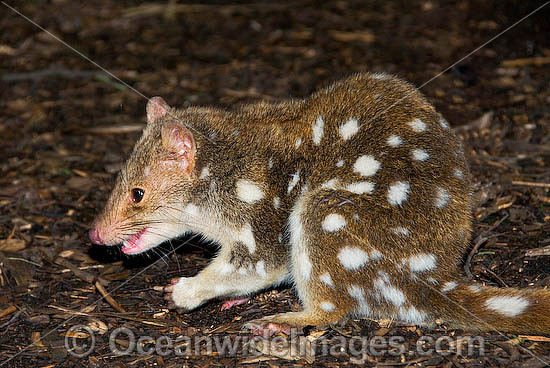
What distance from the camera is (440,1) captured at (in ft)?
34.3

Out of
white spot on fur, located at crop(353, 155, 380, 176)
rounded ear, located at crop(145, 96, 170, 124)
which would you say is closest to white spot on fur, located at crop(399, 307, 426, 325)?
white spot on fur, located at crop(353, 155, 380, 176)

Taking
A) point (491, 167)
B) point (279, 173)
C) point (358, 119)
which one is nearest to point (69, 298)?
point (279, 173)

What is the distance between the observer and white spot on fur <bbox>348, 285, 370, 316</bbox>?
430 cm

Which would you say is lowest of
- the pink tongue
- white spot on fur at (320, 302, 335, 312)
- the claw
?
white spot on fur at (320, 302, 335, 312)

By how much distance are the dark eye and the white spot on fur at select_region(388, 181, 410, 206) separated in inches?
65.7

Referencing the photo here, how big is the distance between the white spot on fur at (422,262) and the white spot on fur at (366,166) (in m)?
0.56

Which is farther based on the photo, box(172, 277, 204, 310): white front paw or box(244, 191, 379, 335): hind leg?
box(172, 277, 204, 310): white front paw

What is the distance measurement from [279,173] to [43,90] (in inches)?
191

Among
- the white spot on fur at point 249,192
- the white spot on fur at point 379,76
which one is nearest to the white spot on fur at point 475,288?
the white spot on fur at point 249,192

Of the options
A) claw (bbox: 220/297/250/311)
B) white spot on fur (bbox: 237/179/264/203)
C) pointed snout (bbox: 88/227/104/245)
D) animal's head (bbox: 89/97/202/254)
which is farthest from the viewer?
claw (bbox: 220/297/250/311)

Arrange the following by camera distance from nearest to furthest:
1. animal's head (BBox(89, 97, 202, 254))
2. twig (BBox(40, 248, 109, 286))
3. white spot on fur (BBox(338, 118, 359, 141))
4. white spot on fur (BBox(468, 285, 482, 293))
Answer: white spot on fur (BBox(468, 285, 482, 293)), white spot on fur (BBox(338, 118, 359, 141)), animal's head (BBox(89, 97, 202, 254)), twig (BBox(40, 248, 109, 286))

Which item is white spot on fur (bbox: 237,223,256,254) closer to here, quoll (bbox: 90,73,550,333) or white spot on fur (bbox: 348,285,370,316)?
quoll (bbox: 90,73,550,333)

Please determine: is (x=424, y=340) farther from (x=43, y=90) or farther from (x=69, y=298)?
(x=43, y=90)

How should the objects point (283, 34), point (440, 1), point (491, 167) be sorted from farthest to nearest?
point (440, 1)
point (283, 34)
point (491, 167)
